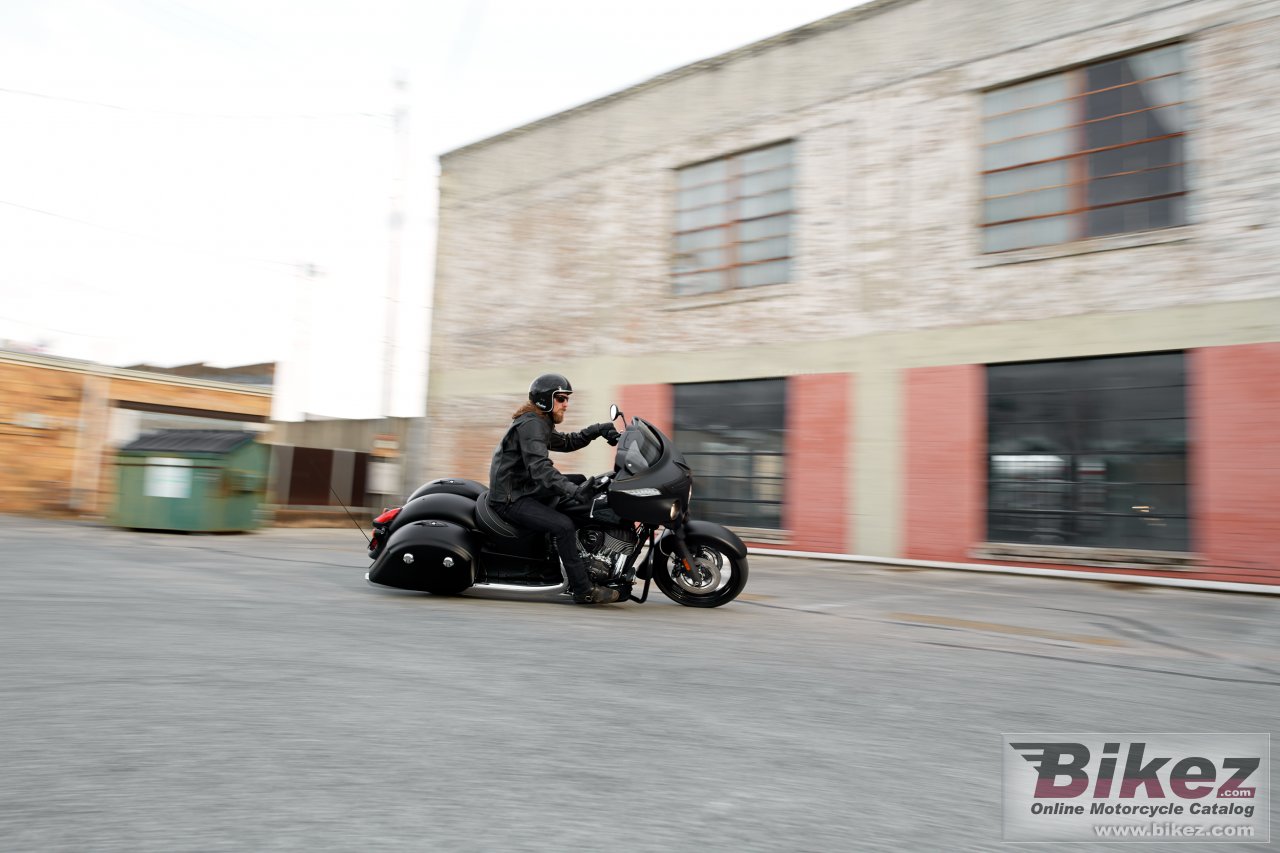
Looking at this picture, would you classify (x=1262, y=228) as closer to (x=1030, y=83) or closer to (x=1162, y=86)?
(x=1162, y=86)

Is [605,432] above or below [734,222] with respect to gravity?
below

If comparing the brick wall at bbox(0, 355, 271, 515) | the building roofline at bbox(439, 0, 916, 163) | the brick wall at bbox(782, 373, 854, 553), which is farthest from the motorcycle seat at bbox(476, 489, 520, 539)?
the brick wall at bbox(0, 355, 271, 515)

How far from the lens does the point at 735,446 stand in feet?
51.0

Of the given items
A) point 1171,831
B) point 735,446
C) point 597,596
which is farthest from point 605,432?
point 735,446

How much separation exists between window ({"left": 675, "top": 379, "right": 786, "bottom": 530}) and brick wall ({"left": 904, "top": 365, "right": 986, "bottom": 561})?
2.34 m

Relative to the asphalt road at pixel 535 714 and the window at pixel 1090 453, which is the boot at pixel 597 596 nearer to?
the asphalt road at pixel 535 714

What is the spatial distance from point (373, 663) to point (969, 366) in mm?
10852

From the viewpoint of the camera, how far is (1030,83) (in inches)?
515

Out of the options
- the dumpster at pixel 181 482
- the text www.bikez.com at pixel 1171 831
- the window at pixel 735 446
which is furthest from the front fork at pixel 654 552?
the dumpster at pixel 181 482

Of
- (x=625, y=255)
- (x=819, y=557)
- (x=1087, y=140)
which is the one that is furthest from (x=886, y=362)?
(x=625, y=255)

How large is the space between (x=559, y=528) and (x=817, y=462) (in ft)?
27.8

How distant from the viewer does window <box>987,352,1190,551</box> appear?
1135cm

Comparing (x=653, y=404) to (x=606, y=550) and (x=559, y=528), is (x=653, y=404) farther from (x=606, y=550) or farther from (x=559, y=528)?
(x=559, y=528)
